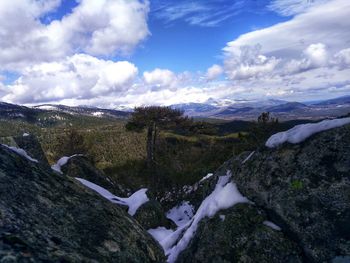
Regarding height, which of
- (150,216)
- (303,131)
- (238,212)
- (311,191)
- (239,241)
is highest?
(303,131)

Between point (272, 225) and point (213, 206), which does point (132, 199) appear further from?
point (272, 225)

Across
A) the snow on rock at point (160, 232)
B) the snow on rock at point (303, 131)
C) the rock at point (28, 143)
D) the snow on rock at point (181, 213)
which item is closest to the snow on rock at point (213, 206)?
the snow on rock at point (303, 131)

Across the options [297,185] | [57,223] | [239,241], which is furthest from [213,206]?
[57,223]

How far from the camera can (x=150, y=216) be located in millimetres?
13969

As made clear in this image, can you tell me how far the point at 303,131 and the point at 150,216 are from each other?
7.74m

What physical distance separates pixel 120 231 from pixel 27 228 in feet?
6.69

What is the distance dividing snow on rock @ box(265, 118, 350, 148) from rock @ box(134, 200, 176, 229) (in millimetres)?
6721

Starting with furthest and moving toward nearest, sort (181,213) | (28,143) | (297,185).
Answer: (181,213)
(28,143)
(297,185)

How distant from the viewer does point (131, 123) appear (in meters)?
38.7

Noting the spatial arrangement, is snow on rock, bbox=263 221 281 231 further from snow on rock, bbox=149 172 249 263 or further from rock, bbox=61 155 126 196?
rock, bbox=61 155 126 196

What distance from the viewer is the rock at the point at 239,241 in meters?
7.33

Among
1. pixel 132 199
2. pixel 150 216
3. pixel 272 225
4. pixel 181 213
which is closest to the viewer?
pixel 272 225

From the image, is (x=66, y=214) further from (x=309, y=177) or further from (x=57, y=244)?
(x=309, y=177)

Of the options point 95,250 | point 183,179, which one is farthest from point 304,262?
point 183,179
